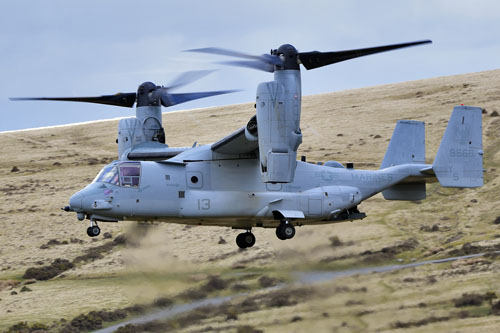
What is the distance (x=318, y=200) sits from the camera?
2931 cm

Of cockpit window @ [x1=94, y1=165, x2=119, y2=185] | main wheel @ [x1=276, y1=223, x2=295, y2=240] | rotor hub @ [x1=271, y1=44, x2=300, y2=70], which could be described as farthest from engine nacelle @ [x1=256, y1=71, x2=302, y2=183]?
cockpit window @ [x1=94, y1=165, x2=119, y2=185]

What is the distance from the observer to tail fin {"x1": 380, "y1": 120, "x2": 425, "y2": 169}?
33062mm

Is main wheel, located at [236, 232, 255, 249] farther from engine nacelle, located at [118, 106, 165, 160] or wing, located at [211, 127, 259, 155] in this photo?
engine nacelle, located at [118, 106, 165, 160]

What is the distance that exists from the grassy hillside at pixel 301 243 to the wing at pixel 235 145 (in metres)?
5.23

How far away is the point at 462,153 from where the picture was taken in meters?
31.0

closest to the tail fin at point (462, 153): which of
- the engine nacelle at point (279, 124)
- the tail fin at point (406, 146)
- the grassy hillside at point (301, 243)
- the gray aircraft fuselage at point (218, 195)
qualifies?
the tail fin at point (406, 146)

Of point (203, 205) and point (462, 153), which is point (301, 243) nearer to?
point (203, 205)

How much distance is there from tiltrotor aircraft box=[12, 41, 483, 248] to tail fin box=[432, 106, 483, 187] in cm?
4

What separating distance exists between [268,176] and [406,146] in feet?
32.5

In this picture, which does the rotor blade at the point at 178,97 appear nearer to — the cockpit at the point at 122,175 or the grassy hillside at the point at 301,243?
the grassy hillside at the point at 301,243

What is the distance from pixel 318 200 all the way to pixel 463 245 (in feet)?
94.1

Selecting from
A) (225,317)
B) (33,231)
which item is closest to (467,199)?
(225,317)

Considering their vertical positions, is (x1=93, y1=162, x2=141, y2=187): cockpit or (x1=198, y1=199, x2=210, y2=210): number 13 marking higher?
(x1=93, y1=162, x2=141, y2=187): cockpit

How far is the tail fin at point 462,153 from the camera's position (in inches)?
1212
